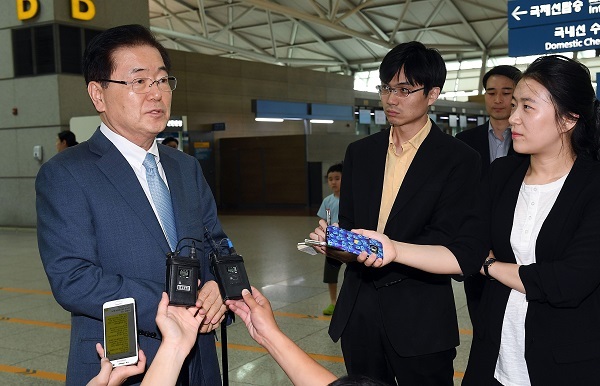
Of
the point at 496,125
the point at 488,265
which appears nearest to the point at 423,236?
the point at 488,265

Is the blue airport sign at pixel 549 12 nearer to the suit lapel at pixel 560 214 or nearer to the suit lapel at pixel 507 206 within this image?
the suit lapel at pixel 507 206

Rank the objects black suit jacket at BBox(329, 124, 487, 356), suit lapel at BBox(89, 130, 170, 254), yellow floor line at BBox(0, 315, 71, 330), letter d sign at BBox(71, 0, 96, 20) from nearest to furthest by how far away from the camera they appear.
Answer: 1. suit lapel at BBox(89, 130, 170, 254)
2. black suit jacket at BBox(329, 124, 487, 356)
3. yellow floor line at BBox(0, 315, 71, 330)
4. letter d sign at BBox(71, 0, 96, 20)

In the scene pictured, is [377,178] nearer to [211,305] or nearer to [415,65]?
[415,65]

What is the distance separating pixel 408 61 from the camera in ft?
8.71

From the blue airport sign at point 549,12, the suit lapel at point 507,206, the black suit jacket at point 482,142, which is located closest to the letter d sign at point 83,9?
the blue airport sign at point 549,12

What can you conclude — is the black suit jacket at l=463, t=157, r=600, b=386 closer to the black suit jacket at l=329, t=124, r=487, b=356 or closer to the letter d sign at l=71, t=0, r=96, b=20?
the black suit jacket at l=329, t=124, r=487, b=356

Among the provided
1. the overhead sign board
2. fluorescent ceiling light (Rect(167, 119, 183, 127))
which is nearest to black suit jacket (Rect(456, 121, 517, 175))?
the overhead sign board

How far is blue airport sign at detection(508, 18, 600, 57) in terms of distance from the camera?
292 inches

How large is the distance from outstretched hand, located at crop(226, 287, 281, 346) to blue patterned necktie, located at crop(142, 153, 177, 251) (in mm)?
412

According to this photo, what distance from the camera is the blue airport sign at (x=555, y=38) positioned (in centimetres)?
741

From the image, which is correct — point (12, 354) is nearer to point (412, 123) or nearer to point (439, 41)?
point (412, 123)

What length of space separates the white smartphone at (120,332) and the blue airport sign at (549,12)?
7.11 metres

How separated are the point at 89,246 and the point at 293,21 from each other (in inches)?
1282

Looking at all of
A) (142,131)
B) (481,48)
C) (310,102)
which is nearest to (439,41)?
(481,48)
